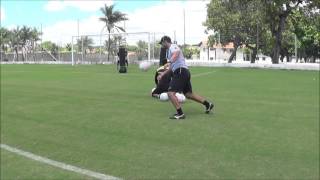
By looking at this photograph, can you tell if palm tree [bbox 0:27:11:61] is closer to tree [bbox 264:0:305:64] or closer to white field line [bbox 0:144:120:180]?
tree [bbox 264:0:305:64]

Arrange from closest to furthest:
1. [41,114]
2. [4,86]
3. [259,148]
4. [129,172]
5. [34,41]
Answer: [129,172]
[259,148]
[41,114]
[4,86]
[34,41]

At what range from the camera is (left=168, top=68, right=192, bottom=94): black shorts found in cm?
817

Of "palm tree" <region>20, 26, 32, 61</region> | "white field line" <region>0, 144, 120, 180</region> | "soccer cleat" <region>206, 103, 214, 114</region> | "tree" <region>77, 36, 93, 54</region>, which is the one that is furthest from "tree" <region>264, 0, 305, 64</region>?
"palm tree" <region>20, 26, 32, 61</region>

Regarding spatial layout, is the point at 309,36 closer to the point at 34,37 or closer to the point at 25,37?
the point at 34,37

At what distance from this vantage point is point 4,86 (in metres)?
→ 26.8

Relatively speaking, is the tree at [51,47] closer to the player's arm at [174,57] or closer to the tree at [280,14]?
the tree at [280,14]

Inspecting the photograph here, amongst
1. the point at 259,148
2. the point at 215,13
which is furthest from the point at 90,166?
the point at 215,13

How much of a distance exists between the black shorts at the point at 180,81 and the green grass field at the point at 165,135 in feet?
1.23

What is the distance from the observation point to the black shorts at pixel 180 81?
8.17 metres

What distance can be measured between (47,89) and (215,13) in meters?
32.8

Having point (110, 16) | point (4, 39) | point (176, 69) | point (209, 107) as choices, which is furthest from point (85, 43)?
point (176, 69)

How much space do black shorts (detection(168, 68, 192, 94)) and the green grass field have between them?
0.37 metres

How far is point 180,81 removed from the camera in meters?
8.88

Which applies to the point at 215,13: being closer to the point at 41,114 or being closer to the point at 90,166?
the point at 41,114
